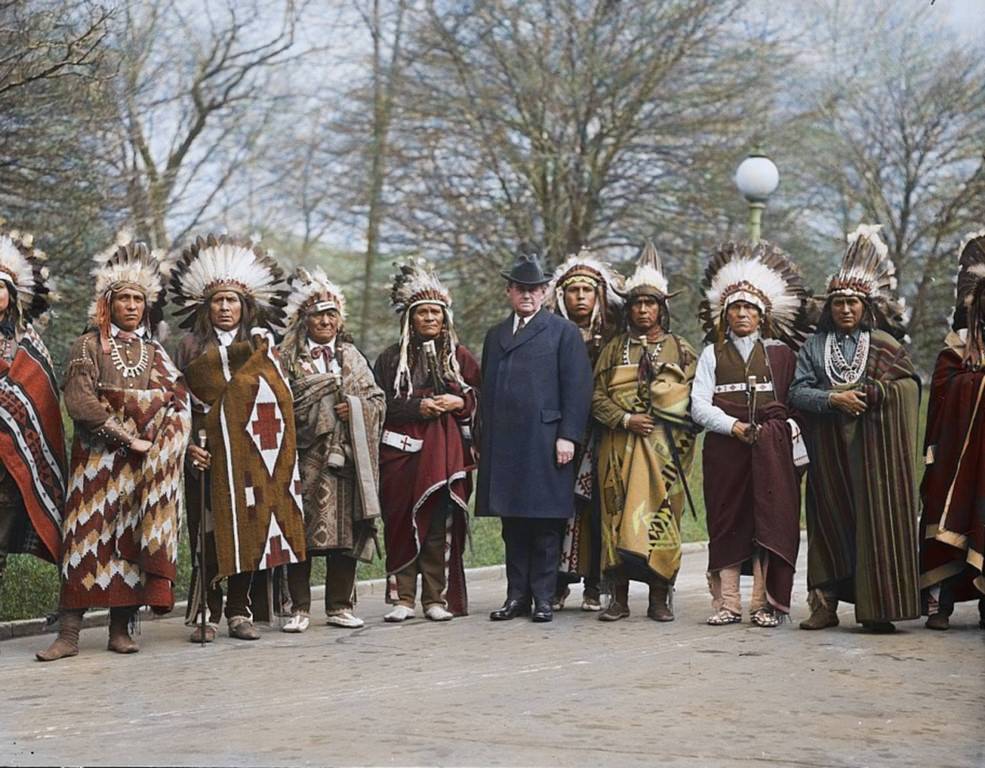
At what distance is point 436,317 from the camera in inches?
458

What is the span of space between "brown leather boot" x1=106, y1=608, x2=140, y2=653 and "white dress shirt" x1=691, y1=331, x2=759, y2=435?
12.0ft

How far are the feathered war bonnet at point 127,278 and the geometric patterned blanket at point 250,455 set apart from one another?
46cm

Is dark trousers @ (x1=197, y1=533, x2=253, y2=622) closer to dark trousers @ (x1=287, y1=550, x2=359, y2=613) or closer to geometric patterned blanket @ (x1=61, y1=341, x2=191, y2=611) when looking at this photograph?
dark trousers @ (x1=287, y1=550, x2=359, y2=613)

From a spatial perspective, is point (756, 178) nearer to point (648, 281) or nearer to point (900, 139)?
point (648, 281)

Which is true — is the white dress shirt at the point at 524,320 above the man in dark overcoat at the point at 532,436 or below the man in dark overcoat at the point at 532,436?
above

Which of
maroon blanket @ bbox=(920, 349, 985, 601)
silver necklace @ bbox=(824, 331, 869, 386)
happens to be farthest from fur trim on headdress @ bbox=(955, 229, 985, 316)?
silver necklace @ bbox=(824, 331, 869, 386)

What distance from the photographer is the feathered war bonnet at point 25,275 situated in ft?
33.7

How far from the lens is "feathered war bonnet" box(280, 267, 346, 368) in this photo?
1125 cm

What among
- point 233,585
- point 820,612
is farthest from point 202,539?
point 820,612

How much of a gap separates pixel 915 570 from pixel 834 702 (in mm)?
2567

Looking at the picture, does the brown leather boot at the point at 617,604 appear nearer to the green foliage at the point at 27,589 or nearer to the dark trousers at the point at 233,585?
the dark trousers at the point at 233,585

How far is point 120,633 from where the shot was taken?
402 inches

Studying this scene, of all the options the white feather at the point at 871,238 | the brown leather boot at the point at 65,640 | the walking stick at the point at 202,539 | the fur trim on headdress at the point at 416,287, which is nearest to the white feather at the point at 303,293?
the fur trim on headdress at the point at 416,287

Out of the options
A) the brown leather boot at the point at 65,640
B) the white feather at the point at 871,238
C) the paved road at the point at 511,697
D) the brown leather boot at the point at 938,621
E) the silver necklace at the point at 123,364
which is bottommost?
the paved road at the point at 511,697
